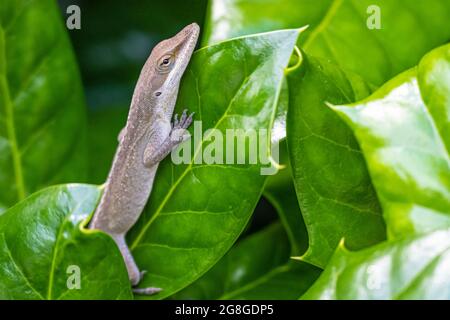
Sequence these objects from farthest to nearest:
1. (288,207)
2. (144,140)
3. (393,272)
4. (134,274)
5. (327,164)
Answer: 1. (144,140)
2. (288,207)
3. (134,274)
4. (327,164)
5. (393,272)

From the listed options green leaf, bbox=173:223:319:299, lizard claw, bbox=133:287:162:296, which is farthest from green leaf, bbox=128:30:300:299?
green leaf, bbox=173:223:319:299

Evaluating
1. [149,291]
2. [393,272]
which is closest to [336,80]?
[393,272]

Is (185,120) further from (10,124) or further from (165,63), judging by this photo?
(10,124)

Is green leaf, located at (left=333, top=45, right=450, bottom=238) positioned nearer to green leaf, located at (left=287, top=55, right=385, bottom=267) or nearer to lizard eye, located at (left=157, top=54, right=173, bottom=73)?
green leaf, located at (left=287, top=55, right=385, bottom=267)

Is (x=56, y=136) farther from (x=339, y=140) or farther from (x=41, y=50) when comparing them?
(x=339, y=140)

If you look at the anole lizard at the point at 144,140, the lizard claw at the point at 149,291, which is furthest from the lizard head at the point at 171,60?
the lizard claw at the point at 149,291

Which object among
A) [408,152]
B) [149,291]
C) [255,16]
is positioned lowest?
[149,291]
